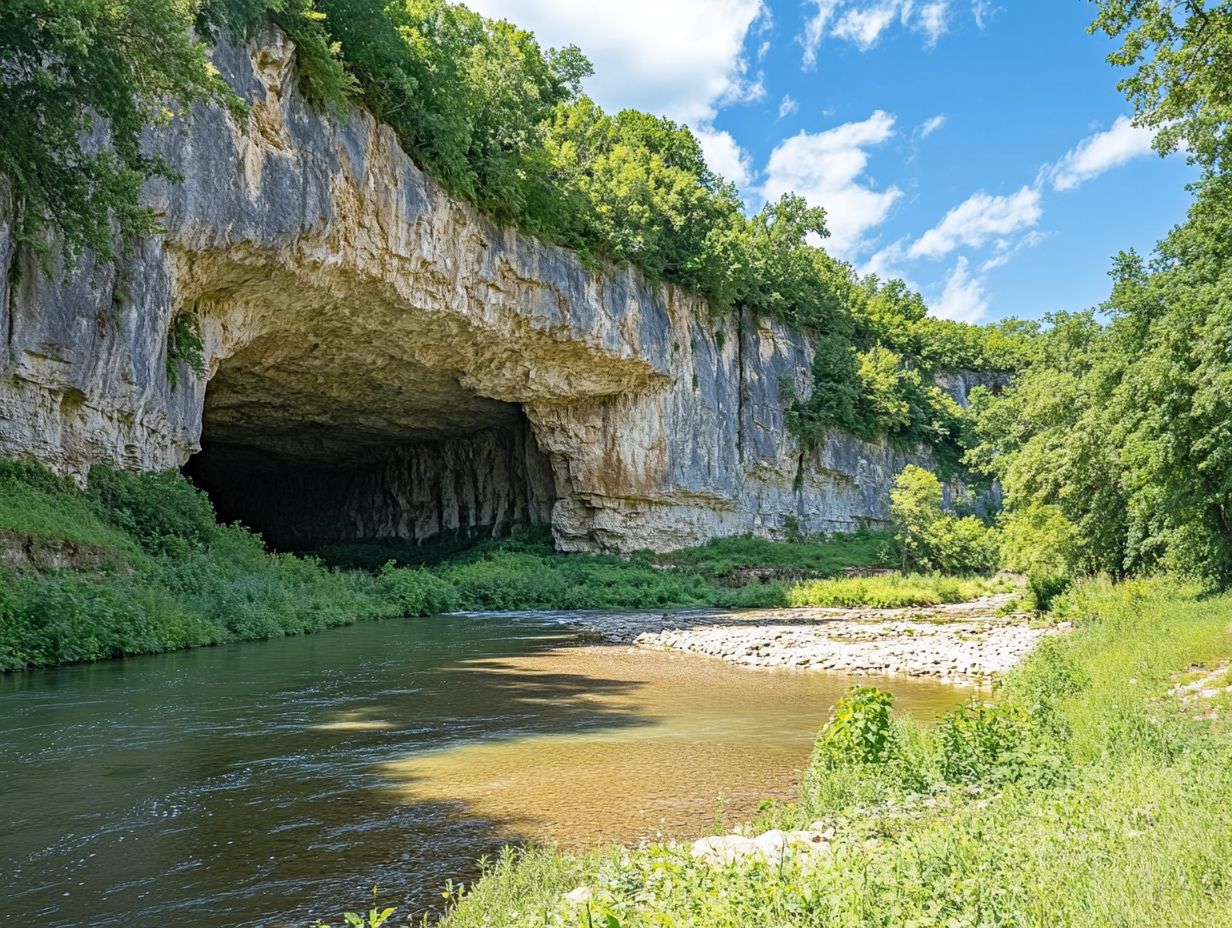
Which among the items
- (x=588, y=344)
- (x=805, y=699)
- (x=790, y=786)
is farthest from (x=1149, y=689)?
(x=588, y=344)

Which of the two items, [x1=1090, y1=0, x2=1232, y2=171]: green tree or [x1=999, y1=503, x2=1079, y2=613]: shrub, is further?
[x1=999, y1=503, x2=1079, y2=613]: shrub

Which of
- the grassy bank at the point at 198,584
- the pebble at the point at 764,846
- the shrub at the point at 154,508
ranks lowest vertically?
the pebble at the point at 764,846

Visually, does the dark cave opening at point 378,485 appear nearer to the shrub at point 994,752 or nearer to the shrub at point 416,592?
the shrub at point 416,592

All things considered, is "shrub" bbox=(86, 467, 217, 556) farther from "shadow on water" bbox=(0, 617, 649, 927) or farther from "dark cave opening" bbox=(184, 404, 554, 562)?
"dark cave opening" bbox=(184, 404, 554, 562)

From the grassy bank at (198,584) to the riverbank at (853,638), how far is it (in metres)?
4.39

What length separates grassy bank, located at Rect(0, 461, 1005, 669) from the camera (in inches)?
484

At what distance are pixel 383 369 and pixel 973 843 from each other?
2874cm

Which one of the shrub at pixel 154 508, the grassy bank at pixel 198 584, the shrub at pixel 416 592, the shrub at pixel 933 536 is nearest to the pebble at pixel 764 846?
the grassy bank at pixel 198 584

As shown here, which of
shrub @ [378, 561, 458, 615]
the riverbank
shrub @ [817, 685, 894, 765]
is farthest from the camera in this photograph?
shrub @ [378, 561, 458, 615]

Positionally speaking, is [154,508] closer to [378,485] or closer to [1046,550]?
[1046,550]

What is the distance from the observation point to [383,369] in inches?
1189

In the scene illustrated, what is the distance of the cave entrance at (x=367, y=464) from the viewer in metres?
33.0

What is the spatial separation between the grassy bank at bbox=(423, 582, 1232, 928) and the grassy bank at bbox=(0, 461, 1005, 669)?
10.6 metres

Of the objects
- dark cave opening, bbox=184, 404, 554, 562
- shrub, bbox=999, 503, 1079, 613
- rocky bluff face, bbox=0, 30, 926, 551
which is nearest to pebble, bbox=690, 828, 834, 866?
rocky bluff face, bbox=0, 30, 926, 551
